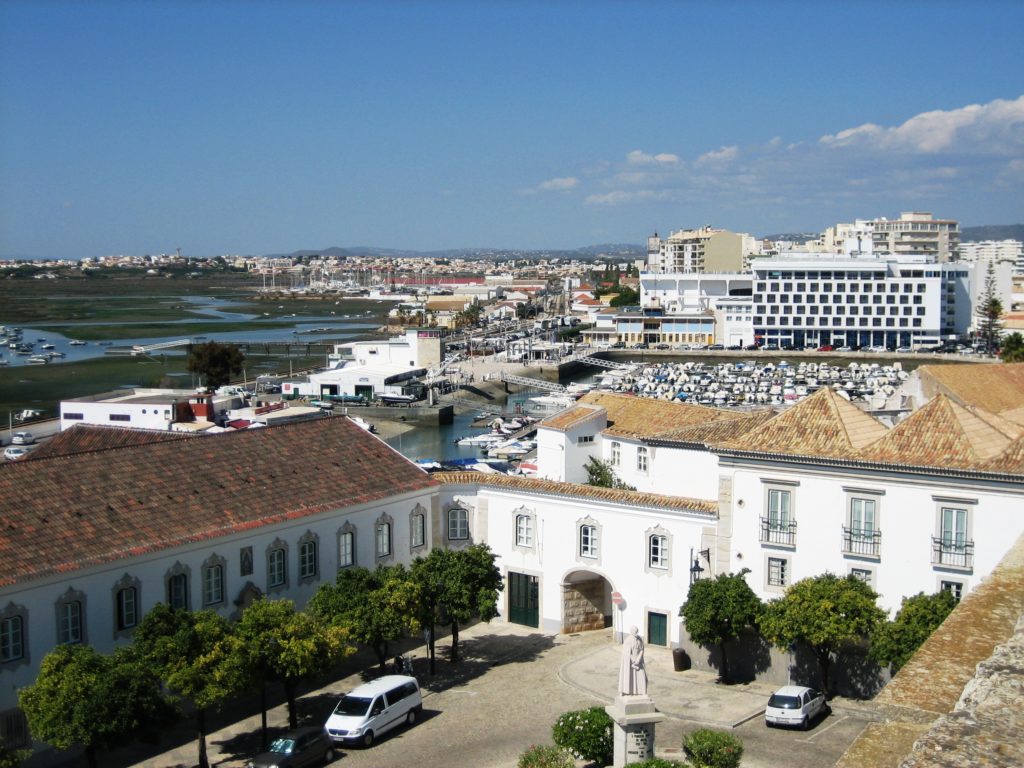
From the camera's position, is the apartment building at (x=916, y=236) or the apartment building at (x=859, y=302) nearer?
the apartment building at (x=859, y=302)

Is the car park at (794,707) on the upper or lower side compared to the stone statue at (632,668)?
lower

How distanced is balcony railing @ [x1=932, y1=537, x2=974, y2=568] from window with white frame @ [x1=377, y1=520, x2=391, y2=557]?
11258 mm

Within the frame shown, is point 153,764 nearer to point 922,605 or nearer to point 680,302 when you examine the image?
point 922,605

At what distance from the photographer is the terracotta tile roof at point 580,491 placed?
23234 mm

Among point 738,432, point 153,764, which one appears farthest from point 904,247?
point 153,764

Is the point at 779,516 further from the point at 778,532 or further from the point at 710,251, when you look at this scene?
the point at 710,251

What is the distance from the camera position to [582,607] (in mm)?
25391

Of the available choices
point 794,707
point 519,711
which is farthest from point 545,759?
point 794,707

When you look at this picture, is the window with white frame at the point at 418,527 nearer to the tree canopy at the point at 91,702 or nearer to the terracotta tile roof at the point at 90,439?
the terracotta tile roof at the point at 90,439

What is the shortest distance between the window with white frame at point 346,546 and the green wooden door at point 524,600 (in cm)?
380

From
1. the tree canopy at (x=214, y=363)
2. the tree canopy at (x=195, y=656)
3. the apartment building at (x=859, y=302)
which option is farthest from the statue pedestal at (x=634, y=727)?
the apartment building at (x=859, y=302)

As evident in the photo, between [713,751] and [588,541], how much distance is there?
9.67 meters

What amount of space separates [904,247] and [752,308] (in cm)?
4419

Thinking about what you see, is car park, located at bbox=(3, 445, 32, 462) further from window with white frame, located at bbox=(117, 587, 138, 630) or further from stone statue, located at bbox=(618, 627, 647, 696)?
stone statue, located at bbox=(618, 627, 647, 696)
